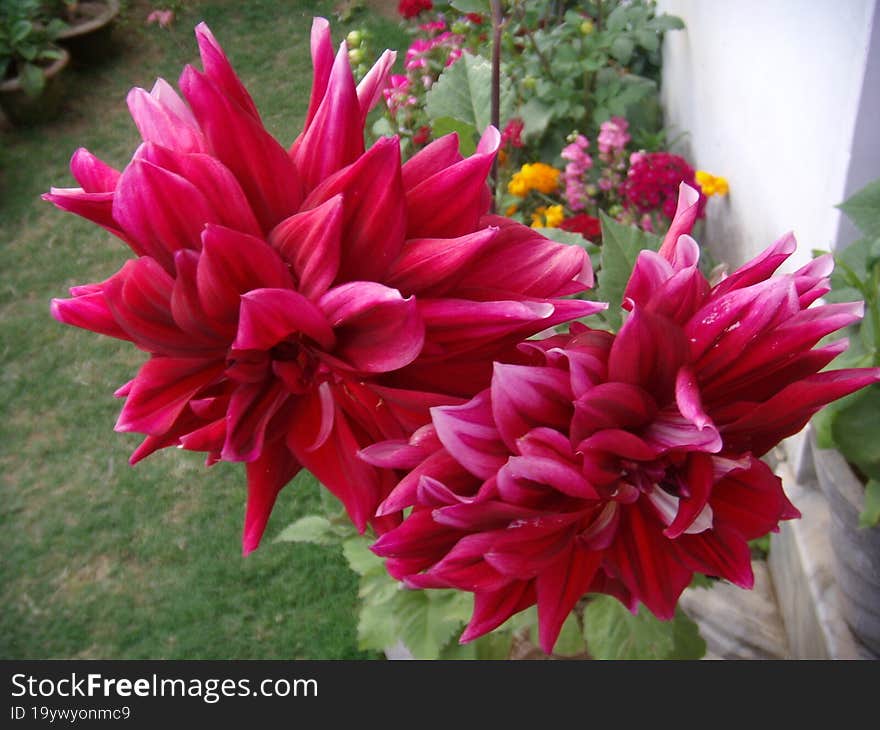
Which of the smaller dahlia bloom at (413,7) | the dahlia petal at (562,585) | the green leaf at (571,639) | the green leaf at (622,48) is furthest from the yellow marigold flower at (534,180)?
the dahlia petal at (562,585)

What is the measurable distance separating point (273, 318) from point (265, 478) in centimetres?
12

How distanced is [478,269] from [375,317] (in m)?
0.08

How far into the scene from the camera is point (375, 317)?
47 cm

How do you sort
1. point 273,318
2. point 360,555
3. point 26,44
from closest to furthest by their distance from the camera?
point 273,318 → point 360,555 → point 26,44

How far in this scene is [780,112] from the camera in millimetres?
1754

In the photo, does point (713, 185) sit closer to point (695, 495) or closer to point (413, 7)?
point (413, 7)

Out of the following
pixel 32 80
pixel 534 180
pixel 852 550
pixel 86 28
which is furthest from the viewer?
pixel 86 28

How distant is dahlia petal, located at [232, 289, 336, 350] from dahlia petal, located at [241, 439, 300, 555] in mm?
85

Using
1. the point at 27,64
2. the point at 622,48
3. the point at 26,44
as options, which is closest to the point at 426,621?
the point at 622,48

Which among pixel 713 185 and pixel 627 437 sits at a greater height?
pixel 627 437

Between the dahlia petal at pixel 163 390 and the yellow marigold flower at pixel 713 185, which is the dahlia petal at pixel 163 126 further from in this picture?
the yellow marigold flower at pixel 713 185
